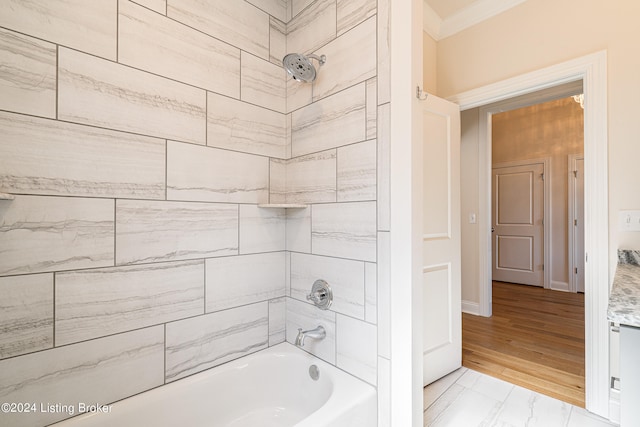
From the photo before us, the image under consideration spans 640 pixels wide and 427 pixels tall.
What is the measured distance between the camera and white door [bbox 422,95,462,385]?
2033 millimetres

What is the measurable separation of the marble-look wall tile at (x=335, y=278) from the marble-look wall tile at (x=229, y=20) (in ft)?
4.16

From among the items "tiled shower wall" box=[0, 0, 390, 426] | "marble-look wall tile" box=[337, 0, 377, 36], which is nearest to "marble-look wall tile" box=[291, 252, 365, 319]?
"tiled shower wall" box=[0, 0, 390, 426]

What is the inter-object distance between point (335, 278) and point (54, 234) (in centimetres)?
121

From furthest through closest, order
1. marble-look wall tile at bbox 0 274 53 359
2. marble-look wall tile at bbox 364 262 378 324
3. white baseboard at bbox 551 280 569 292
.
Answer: white baseboard at bbox 551 280 569 292
marble-look wall tile at bbox 364 262 378 324
marble-look wall tile at bbox 0 274 53 359

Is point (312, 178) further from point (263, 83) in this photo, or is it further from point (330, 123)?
point (263, 83)

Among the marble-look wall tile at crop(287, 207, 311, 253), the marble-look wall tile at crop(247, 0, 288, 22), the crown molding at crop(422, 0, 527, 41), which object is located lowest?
the marble-look wall tile at crop(287, 207, 311, 253)

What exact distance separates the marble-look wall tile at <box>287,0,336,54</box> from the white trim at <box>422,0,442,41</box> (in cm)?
131

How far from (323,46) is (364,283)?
1.32m

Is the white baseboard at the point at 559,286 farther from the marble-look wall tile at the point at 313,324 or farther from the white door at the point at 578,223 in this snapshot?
the marble-look wall tile at the point at 313,324

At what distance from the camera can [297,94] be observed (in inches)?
70.2

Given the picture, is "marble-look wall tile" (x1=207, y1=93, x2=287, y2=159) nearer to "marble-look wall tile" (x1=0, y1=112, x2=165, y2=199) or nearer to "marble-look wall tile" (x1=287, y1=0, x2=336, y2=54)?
"marble-look wall tile" (x1=0, y1=112, x2=165, y2=199)

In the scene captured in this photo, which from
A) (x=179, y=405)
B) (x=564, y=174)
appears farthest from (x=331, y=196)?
(x=564, y=174)

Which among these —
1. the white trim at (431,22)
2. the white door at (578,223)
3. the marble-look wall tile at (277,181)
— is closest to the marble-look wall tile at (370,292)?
the marble-look wall tile at (277,181)

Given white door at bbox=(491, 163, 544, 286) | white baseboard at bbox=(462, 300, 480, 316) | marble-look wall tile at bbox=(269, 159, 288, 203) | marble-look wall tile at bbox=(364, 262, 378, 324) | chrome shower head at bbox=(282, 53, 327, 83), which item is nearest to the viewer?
marble-look wall tile at bbox=(364, 262, 378, 324)
